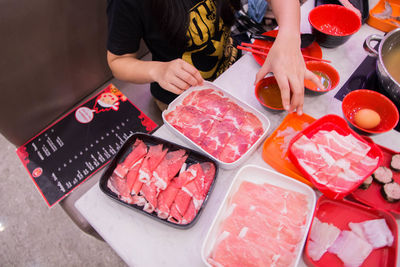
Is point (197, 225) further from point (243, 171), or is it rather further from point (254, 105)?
point (254, 105)

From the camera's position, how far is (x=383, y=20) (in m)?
1.31

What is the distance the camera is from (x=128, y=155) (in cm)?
101

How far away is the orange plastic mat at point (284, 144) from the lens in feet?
3.13

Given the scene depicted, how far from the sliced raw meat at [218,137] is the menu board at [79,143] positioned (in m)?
0.61

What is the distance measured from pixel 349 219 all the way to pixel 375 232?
0.08 m

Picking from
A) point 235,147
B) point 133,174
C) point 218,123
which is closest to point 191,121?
point 218,123

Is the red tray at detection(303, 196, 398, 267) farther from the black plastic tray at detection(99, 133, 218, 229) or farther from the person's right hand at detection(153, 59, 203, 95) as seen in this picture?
the person's right hand at detection(153, 59, 203, 95)

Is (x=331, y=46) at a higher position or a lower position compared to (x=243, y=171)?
higher

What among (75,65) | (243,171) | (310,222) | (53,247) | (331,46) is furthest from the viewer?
(53,247)

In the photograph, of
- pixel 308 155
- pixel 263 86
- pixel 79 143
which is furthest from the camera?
pixel 79 143

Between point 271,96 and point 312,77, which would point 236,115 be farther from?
point 312,77

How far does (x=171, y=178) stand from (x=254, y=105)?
0.50m

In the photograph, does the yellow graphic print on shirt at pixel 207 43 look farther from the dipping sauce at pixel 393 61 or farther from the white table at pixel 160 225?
the dipping sauce at pixel 393 61

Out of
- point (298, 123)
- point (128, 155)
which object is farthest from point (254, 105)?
point (128, 155)
